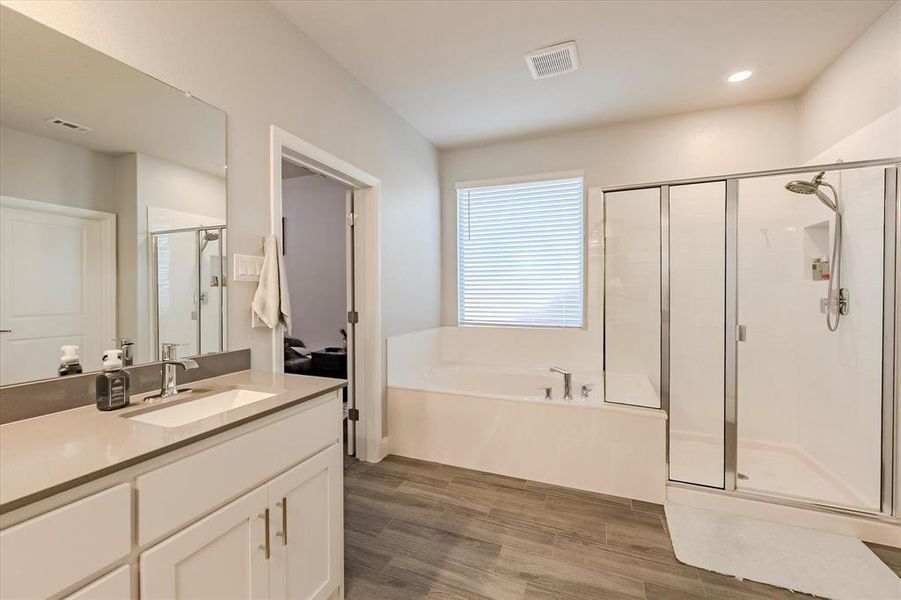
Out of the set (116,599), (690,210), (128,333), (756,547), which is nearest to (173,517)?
(116,599)

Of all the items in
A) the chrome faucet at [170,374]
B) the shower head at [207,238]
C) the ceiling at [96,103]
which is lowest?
the chrome faucet at [170,374]

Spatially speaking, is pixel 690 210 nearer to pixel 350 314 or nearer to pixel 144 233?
pixel 350 314

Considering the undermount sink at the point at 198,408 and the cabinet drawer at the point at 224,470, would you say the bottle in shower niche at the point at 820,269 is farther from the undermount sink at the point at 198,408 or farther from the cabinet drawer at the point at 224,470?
the undermount sink at the point at 198,408

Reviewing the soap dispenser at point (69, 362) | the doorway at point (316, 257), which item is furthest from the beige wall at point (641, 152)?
the soap dispenser at point (69, 362)

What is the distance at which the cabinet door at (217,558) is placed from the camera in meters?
0.94

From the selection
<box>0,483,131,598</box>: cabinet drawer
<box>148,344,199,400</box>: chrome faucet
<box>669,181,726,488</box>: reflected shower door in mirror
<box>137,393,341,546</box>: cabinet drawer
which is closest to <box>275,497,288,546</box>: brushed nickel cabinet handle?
<box>137,393,341,546</box>: cabinet drawer

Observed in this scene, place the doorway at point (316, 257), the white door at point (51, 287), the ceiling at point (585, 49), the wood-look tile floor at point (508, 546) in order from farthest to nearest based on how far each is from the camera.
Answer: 1. the doorway at point (316, 257)
2. the ceiling at point (585, 49)
3. the wood-look tile floor at point (508, 546)
4. the white door at point (51, 287)

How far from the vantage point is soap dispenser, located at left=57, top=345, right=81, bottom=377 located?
1.26 metres

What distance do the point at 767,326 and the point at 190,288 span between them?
144 inches

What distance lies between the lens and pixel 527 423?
2684 mm

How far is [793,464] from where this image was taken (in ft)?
9.03

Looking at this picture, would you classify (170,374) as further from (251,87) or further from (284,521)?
(251,87)

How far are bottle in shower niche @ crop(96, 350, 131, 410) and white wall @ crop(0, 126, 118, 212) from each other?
1.71 feet

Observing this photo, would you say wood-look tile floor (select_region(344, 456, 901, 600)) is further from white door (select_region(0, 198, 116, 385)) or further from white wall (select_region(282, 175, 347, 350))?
white wall (select_region(282, 175, 347, 350))
